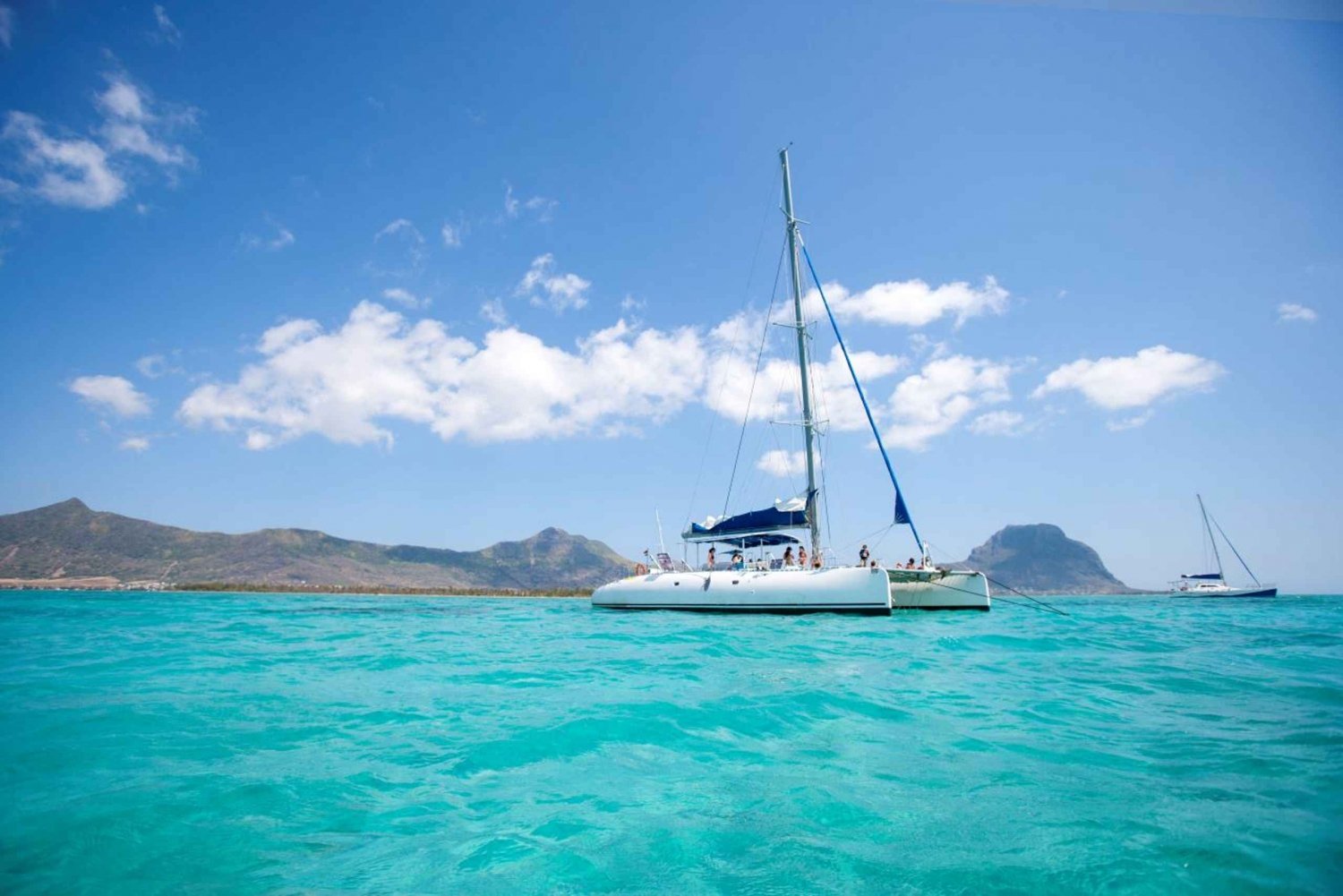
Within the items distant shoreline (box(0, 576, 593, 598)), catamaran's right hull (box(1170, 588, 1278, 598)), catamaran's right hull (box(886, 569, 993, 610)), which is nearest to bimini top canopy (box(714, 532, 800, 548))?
catamaran's right hull (box(886, 569, 993, 610))

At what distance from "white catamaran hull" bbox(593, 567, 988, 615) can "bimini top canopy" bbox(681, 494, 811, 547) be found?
8.14 feet

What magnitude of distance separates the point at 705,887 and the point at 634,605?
Answer: 88.5 feet

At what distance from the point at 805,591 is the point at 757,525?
5.59 metres

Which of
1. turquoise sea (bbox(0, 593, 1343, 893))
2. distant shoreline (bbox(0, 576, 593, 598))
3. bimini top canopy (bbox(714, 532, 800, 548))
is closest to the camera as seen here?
turquoise sea (bbox(0, 593, 1343, 893))

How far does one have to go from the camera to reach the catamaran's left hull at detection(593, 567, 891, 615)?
21750 millimetres

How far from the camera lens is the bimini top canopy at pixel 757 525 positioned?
26.5 m

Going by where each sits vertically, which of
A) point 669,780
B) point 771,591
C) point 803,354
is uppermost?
point 803,354

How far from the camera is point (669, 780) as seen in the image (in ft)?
15.6

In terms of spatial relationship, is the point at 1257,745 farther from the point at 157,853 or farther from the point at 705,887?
the point at 157,853

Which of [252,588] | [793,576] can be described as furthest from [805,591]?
[252,588]

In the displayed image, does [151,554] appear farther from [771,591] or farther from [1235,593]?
[1235,593]

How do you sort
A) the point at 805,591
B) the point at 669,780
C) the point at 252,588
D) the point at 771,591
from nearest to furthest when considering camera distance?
the point at 669,780
the point at 805,591
the point at 771,591
the point at 252,588

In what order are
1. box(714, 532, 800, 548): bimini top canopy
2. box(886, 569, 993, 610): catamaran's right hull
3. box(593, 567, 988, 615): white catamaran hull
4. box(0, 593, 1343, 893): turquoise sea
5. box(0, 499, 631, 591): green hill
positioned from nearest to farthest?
box(0, 593, 1343, 893): turquoise sea < box(593, 567, 988, 615): white catamaran hull < box(886, 569, 993, 610): catamaran's right hull < box(714, 532, 800, 548): bimini top canopy < box(0, 499, 631, 591): green hill

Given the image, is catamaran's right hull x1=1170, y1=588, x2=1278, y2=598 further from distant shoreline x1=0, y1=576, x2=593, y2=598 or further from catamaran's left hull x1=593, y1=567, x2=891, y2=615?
distant shoreline x1=0, y1=576, x2=593, y2=598
